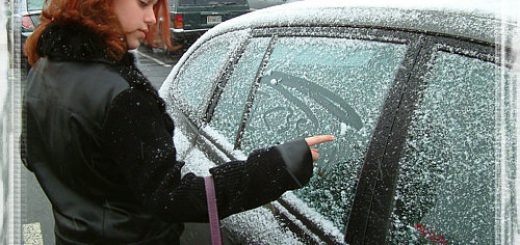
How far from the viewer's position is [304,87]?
182 cm

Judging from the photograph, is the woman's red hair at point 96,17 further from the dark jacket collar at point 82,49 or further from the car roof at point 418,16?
the car roof at point 418,16

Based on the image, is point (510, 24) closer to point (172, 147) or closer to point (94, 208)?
point (172, 147)

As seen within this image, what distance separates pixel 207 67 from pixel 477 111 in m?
1.55

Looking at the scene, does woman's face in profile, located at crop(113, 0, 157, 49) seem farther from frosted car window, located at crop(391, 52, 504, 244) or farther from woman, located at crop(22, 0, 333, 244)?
frosted car window, located at crop(391, 52, 504, 244)

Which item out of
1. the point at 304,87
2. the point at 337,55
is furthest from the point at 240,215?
the point at 337,55

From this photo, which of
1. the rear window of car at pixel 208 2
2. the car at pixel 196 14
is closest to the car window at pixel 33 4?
the car at pixel 196 14

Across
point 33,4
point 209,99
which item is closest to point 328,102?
point 209,99

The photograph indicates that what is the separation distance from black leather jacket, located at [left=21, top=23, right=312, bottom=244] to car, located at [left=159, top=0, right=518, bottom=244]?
22cm

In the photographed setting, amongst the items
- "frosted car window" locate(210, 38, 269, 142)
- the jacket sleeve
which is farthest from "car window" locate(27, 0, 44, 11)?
the jacket sleeve

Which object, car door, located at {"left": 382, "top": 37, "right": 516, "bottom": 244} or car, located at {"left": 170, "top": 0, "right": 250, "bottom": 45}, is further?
car, located at {"left": 170, "top": 0, "right": 250, "bottom": 45}

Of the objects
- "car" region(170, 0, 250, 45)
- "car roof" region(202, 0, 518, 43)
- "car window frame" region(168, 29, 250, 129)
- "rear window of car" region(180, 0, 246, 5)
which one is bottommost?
"car" region(170, 0, 250, 45)

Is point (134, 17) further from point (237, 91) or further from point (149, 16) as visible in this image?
point (237, 91)

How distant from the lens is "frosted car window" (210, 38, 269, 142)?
6.91 feet

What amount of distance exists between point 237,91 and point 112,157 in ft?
2.85
